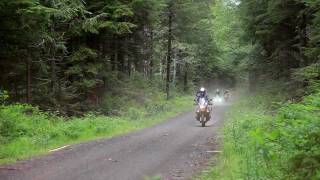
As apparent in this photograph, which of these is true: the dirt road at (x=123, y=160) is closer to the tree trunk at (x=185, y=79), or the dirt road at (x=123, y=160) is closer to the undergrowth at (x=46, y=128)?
the undergrowth at (x=46, y=128)

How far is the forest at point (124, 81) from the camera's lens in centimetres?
875

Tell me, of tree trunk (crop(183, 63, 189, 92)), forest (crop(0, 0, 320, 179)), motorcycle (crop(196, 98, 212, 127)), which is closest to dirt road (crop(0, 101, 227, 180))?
forest (crop(0, 0, 320, 179))

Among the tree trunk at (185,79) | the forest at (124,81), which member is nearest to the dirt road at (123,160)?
the forest at (124,81)

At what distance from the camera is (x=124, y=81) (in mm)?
33500

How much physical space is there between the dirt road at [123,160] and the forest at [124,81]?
886 millimetres

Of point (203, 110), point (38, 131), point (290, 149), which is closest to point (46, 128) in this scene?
point (38, 131)

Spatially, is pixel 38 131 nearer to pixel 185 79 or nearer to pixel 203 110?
pixel 203 110

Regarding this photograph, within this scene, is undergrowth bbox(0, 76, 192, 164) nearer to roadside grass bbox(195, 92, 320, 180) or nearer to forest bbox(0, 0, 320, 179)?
forest bbox(0, 0, 320, 179)

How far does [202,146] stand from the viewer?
53.9ft

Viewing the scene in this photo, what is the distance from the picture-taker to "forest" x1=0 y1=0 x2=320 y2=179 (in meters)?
8.75

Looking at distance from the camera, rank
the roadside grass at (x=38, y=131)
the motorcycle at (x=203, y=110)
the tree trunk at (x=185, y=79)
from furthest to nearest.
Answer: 1. the tree trunk at (x=185, y=79)
2. the motorcycle at (x=203, y=110)
3. the roadside grass at (x=38, y=131)

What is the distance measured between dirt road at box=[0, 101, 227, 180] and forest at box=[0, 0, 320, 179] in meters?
0.89

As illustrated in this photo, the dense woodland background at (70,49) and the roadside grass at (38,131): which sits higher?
the dense woodland background at (70,49)

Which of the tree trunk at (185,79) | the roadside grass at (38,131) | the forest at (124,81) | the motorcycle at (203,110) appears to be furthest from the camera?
the tree trunk at (185,79)
